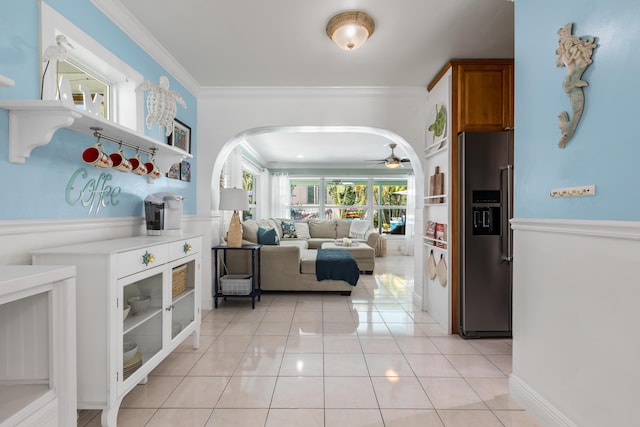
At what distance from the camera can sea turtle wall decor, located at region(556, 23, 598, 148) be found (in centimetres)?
137

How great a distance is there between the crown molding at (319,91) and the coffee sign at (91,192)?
1.86 metres

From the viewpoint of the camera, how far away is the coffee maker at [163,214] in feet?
7.84

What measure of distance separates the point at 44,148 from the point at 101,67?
87 cm

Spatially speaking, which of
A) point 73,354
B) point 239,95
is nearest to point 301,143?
point 239,95

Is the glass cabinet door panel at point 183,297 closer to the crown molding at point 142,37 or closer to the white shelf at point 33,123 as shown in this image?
the white shelf at point 33,123

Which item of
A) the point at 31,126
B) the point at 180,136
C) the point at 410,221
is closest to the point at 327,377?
the point at 31,126

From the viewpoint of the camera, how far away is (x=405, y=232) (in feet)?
28.0

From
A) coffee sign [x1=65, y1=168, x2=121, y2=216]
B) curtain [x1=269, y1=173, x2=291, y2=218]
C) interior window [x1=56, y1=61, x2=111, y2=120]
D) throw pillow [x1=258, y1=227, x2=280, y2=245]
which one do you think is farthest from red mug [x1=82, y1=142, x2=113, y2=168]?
curtain [x1=269, y1=173, x2=291, y2=218]

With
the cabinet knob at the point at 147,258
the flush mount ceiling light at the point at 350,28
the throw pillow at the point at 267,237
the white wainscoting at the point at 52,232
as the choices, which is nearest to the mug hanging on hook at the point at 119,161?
the white wainscoting at the point at 52,232

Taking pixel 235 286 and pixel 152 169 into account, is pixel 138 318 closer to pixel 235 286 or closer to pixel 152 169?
pixel 152 169

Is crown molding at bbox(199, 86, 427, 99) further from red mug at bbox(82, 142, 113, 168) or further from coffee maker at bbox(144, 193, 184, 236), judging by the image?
red mug at bbox(82, 142, 113, 168)

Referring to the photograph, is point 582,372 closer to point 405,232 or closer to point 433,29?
point 433,29

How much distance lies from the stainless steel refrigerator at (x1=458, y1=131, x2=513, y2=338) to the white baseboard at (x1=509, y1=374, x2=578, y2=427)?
3.04ft

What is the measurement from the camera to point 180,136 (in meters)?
3.23
